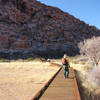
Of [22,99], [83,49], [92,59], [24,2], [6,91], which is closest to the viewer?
[22,99]

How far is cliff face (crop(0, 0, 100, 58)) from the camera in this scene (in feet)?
212

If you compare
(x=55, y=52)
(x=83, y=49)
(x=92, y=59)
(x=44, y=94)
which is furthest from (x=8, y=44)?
(x=44, y=94)

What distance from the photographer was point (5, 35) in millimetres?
66938

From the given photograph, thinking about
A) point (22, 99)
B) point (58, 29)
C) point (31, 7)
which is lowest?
point (22, 99)

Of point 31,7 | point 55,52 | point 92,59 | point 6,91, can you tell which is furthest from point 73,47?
point 6,91

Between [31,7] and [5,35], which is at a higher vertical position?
[31,7]

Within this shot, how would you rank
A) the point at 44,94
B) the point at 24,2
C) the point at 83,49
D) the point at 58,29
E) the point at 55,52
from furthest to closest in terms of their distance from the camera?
the point at 24,2
the point at 58,29
the point at 55,52
the point at 83,49
the point at 44,94

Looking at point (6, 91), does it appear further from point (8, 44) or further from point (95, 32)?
point (95, 32)

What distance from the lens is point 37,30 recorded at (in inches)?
2891

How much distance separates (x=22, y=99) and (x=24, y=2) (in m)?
66.4

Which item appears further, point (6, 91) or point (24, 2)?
point (24, 2)

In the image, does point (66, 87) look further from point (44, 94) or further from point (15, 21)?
point (15, 21)

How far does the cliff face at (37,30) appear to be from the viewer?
212ft

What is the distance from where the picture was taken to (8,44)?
2564 inches
